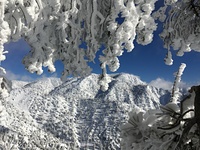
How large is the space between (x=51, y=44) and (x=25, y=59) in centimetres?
40

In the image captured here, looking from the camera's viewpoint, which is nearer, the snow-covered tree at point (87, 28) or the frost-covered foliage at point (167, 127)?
the frost-covered foliage at point (167, 127)

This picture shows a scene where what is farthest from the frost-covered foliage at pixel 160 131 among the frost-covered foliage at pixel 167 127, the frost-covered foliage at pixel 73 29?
the frost-covered foliage at pixel 73 29

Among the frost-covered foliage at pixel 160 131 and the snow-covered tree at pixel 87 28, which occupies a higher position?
the snow-covered tree at pixel 87 28

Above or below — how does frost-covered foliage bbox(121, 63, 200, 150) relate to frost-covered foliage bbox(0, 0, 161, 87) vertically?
below

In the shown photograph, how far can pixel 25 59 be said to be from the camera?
11.6 ft

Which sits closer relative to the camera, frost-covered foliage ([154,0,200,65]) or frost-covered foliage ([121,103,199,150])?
frost-covered foliage ([121,103,199,150])

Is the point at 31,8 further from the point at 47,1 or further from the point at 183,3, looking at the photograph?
the point at 183,3

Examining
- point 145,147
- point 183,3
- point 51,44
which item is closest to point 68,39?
point 51,44

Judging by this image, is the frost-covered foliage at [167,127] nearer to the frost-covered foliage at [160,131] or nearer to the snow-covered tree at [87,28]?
the frost-covered foliage at [160,131]

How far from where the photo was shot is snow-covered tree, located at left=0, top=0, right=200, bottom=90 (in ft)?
11.0

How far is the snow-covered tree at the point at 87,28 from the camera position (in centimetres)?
335

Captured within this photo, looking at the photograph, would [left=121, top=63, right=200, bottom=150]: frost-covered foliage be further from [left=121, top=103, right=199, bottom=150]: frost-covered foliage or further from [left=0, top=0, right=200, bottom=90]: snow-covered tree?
[left=0, top=0, right=200, bottom=90]: snow-covered tree

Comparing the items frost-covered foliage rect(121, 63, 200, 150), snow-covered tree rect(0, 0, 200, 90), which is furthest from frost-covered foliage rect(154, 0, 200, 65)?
frost-covered foliage rect(121, 63, 200, 150)

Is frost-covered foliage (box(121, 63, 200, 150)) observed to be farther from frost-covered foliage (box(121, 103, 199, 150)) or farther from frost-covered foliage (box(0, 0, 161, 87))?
frost-covered foliage (box(0, 0, 161, 87))
